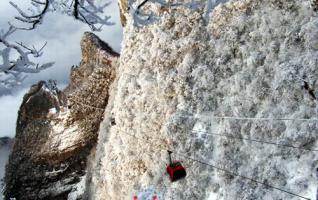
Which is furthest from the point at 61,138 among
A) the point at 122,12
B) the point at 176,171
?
the point at 176,171

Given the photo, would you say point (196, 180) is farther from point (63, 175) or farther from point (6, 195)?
point (6, 195)

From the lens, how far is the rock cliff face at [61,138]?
2772cm

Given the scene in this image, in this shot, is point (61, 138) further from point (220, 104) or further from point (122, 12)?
point (220, 104)

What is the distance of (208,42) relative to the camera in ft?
65.6

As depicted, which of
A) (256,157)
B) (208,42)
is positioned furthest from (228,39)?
(256,157)

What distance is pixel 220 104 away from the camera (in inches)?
707

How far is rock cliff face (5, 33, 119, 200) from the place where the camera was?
27.7 m

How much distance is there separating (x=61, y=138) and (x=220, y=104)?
13.6 m

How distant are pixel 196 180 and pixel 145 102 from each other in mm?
5539

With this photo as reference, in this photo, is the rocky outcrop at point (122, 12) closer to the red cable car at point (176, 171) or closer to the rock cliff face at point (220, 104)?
the rock cliff face at point (220, 104)

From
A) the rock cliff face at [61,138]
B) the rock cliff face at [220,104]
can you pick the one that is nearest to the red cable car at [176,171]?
the rock cliff face at [220,104]

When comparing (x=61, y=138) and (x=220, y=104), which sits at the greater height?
(x=220, y=104)

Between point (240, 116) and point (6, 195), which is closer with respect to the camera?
point (240, 116)

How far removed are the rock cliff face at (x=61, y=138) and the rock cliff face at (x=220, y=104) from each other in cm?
397
